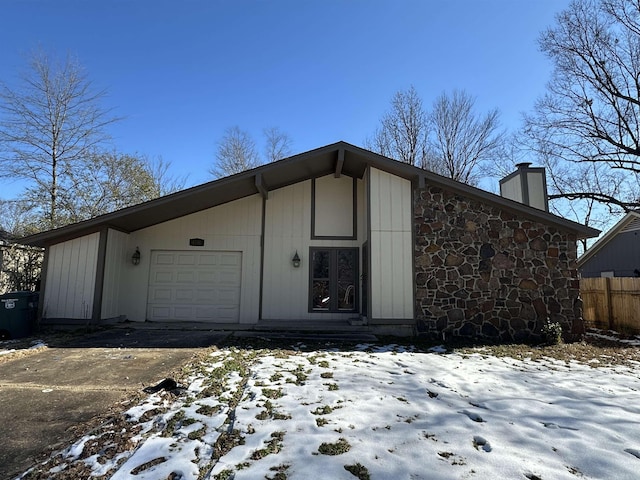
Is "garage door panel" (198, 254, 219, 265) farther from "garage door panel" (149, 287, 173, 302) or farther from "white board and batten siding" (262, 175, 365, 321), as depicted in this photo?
"white board and batten siding" (262, 175, 365, 321)

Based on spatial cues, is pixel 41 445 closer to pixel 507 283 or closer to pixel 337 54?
pixel 507 283

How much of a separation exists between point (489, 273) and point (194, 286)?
7271mm

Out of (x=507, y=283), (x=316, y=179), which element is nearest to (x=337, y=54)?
(x=316, y=179)

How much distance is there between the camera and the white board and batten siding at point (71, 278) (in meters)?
7.95

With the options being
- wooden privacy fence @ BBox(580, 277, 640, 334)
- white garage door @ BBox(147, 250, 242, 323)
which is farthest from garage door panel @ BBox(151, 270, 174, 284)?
wooden privacy fence @ BBox(580, 277, 640, 334)

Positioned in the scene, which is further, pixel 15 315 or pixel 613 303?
pixel 613 303

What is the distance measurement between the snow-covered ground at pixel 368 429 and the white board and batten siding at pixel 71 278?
15.4ft

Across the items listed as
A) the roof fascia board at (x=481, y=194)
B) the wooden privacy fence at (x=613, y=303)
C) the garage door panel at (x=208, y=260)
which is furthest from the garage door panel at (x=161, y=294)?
the wooden privacy fence at (x=613, y=303)

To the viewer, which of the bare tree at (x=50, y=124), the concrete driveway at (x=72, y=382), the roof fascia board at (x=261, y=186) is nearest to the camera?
the concrete driveway at (x=72, y=382)

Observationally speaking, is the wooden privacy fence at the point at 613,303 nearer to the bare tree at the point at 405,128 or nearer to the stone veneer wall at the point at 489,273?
the stone veneer wall at the point at 489,273

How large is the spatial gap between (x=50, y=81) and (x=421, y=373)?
15982 mm

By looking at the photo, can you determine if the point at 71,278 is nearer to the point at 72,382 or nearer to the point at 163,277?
the point at 163,277

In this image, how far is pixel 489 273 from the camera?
26.1 feet

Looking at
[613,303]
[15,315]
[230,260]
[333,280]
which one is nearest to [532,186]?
[613,303]
